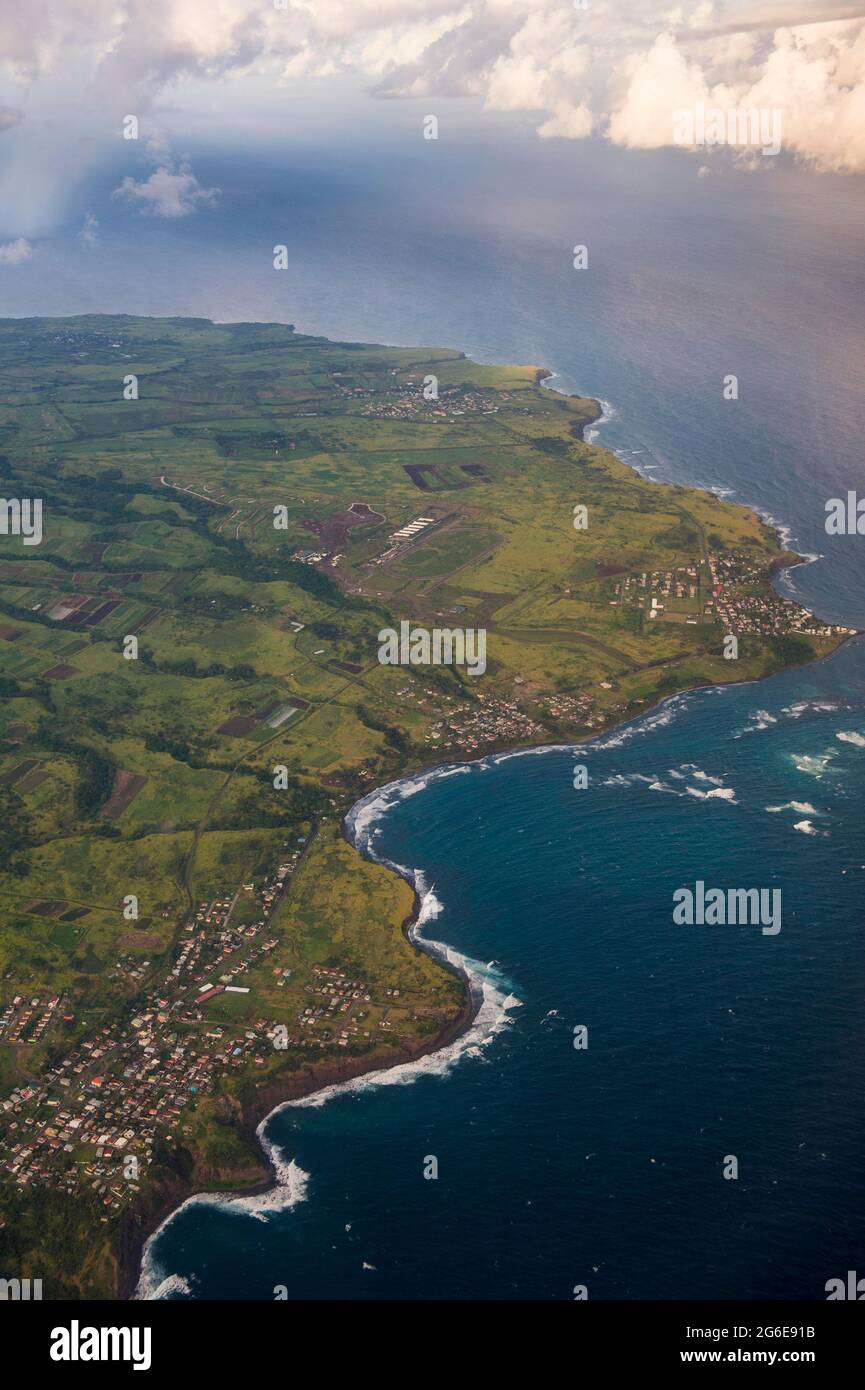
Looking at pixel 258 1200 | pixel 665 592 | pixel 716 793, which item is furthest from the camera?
pixel 665 592

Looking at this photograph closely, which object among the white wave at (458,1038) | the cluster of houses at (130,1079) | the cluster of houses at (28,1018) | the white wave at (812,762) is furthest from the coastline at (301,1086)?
the white wave at (812,762)

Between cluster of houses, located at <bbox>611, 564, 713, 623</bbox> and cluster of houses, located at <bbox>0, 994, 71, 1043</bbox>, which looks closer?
cluster of houses, located at <bbox>0, 994, 71, 1043</bbox>

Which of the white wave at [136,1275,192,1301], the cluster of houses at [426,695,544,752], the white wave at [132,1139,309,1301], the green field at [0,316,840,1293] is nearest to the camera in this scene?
the white wave at [136,1275,192,1301]

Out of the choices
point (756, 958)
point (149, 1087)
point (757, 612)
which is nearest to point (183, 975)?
point (149, 1087)

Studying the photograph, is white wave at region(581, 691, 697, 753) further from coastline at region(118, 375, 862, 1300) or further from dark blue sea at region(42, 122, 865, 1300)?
coastline at region(118, 375, 862, 1300)

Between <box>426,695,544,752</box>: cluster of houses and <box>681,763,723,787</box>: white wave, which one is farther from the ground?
<box>426,695,544,752</box>: cluster of houses

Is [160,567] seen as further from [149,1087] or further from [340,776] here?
[149,1087]

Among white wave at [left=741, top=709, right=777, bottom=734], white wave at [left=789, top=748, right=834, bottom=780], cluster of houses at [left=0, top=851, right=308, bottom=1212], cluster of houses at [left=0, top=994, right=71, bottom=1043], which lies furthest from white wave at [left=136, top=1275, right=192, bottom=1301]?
white wave at [left=741, top=709, right=777, bottom=734]

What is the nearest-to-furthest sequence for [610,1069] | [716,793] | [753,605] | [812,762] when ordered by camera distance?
[610,1069]
[716,793]
[812,762]
[753,605]

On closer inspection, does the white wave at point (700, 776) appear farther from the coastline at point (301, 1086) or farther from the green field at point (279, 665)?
the coastline at point (301, 1086)

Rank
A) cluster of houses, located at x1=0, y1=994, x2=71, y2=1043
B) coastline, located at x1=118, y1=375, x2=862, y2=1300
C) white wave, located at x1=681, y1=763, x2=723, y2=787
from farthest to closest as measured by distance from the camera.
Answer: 1. white wave, located at x1=681, y1=763, x2=723, y2=787
2. cluster of houses, located at x1=0, y1=994, x2=71, y2=1043
3. coastline, located at x1=118, y1=375, x2=862, y2=1300

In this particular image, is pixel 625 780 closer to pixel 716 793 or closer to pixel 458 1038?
pixel 716 793

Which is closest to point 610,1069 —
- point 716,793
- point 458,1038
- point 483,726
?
point 458,1038
